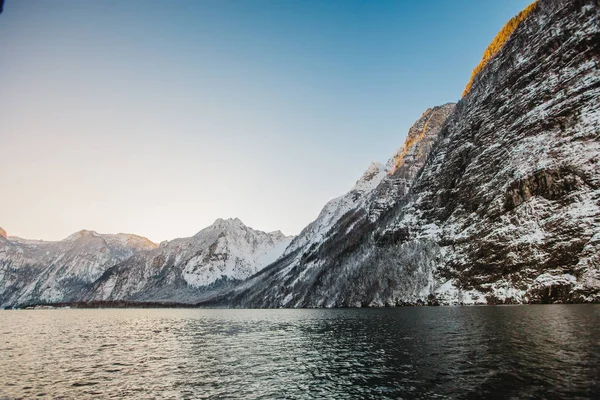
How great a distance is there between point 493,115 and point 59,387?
538 feet

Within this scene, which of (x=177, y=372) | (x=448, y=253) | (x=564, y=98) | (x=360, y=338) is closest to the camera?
(x=177, y=372)

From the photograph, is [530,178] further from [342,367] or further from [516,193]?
[342,367]

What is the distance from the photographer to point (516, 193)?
11150cm

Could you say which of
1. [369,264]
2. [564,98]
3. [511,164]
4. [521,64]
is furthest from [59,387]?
[521,64]

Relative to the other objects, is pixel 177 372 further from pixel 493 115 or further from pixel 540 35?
pixel 540 35

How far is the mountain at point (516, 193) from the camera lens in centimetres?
9438

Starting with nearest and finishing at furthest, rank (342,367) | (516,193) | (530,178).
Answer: (342,367) < (530,178) < (516,193)

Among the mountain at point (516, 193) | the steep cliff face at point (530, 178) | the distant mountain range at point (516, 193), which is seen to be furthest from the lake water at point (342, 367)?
the distant mountain range at point (516, 193)

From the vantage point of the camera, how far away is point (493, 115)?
142250mm

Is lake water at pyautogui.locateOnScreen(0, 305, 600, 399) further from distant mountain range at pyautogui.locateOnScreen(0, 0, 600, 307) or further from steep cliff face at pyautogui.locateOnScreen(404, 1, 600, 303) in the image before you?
distant mountain range at pyautogui.locateOnScreen(0, 0, 600, 307)

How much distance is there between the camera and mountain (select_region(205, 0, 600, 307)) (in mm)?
94375

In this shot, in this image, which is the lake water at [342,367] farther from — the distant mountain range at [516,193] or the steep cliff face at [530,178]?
the distant mountain range at [516,193]

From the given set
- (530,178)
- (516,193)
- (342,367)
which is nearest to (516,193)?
(516,193)

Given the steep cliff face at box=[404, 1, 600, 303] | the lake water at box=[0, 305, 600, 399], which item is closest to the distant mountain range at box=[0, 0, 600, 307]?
the steep cliff face at box=[404, 1, 600, 303]
